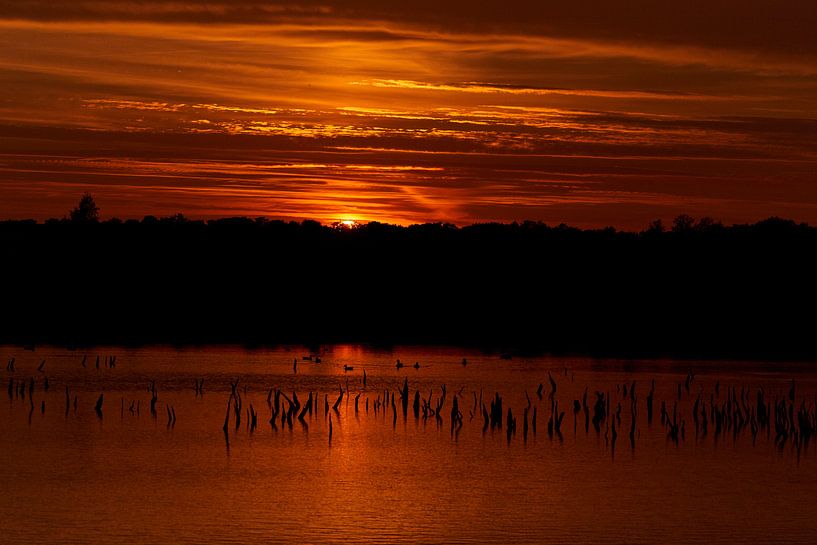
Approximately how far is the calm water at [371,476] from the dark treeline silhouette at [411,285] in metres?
47.7

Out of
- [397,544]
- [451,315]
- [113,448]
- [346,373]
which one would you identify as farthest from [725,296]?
[397,544]

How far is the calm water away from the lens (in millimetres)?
32688

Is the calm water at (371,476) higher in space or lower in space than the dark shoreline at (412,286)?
lower

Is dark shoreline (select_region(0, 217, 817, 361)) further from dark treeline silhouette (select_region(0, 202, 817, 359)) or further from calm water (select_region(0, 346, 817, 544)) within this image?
calm water (select_region(0, 346, 817, 544))

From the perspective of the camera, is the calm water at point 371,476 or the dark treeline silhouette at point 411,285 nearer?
the calm water at point 371,476

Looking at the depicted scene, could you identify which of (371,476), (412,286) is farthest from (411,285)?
(371,476)

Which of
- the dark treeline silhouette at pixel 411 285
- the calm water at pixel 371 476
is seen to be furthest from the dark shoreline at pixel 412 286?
the calm water at pixel 371 476

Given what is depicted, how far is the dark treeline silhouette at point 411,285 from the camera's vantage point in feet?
375

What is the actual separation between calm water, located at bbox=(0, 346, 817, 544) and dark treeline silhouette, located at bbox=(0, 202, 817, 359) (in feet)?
157

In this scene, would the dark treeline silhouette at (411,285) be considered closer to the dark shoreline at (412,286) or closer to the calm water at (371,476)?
the dark shoreline at (412,286)

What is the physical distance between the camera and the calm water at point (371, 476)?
107 ft

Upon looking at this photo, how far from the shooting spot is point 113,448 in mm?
44406

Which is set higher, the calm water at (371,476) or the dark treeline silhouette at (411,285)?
the dark treeline silhouette at (411,285)

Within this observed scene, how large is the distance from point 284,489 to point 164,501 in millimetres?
3893
